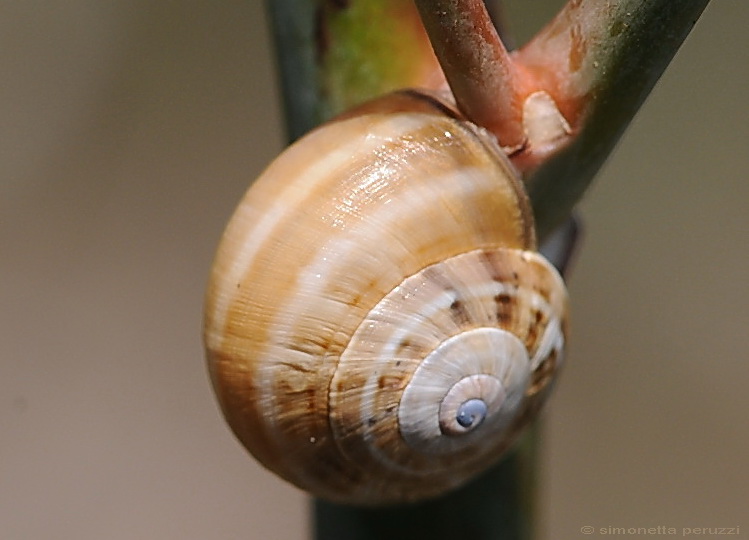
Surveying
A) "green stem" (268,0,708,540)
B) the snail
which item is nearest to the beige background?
"green stem" (268,0,708,540)

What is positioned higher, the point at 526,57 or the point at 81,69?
the point at 526,57

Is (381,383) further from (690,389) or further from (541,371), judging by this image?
(690,389)

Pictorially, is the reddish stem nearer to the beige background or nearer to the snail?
the snail

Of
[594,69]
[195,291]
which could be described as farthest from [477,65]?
[195,291]

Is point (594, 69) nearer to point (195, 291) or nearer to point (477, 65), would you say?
point (477, 65)

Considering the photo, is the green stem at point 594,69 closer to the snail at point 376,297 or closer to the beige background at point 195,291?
the snail at point 376,297

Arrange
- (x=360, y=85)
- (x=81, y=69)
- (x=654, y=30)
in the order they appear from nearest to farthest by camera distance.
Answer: (x=654, y=30), (x=360, y=85), (x=81, y=69)

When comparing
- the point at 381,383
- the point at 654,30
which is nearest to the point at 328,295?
the point at 381,383
